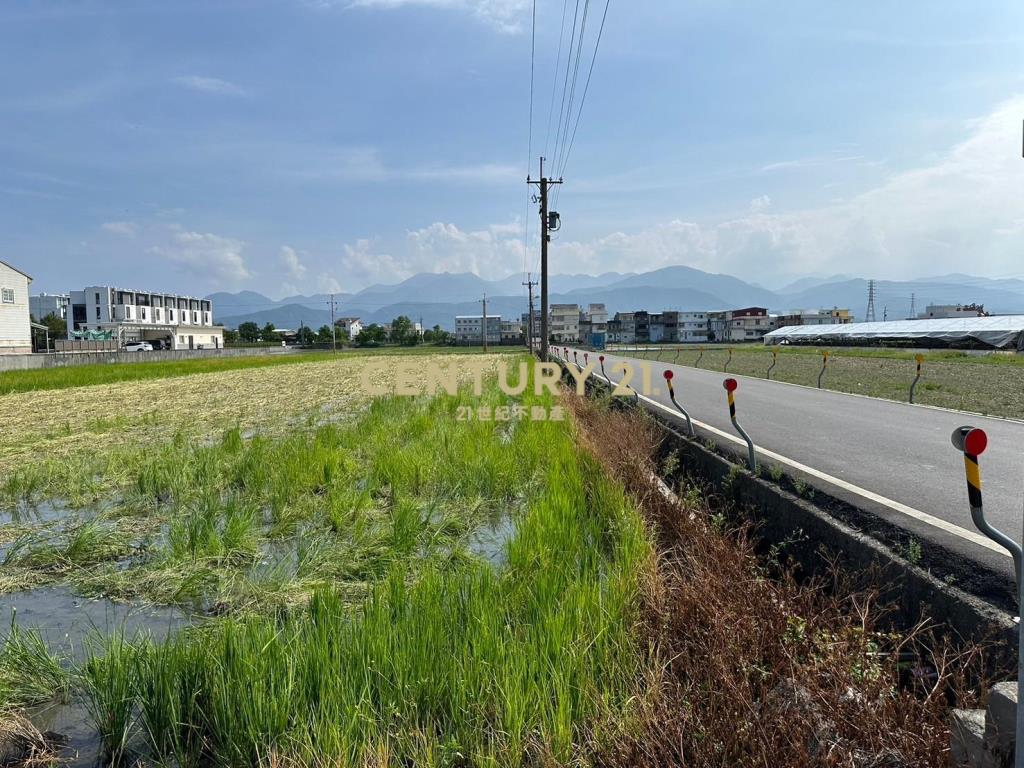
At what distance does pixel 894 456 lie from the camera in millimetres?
6734

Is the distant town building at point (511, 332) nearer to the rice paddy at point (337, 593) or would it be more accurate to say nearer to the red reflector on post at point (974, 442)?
the rice paddy at point (337, 593)

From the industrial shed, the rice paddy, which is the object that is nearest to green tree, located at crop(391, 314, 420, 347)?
the industrial shed

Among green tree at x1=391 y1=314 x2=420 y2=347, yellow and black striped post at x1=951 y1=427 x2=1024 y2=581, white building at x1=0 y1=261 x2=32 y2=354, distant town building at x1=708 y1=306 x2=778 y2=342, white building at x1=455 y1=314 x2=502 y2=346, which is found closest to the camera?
yellow and black striped post at x1=951 y1=427 x2=1024 y2=581

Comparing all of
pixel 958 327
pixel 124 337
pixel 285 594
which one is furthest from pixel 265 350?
pixel 285 594

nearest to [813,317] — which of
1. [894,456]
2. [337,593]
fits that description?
[894,456]

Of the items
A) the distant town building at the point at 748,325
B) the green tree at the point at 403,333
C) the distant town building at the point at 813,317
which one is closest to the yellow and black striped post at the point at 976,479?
the green tree at the point at 403,333

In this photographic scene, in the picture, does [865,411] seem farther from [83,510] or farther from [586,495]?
[83,510]

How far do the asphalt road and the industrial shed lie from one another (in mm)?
40996

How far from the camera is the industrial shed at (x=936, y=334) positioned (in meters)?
44.0

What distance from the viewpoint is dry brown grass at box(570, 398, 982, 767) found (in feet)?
6.99

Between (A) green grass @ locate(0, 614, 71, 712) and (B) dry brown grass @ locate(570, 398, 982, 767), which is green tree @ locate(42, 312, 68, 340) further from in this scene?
(B) dry brown grass @ locate(570, 398, 982, 767)

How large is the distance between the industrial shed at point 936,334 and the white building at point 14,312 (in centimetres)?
6820

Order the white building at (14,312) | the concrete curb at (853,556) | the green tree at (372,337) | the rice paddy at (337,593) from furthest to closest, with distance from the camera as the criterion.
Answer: the green tree at (372,337)
the white building at (14,312)
the concrete curb at (853,556)
the rice paddy at (337,593)

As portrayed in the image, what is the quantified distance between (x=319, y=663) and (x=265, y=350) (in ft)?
250
